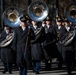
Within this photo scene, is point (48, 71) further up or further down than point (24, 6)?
further down

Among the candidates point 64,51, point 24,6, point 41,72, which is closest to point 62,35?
point 64,51

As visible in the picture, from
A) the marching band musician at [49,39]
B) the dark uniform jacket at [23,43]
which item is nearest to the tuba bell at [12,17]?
the marching band musician at [49,39]

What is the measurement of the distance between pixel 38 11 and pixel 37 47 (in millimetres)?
1764

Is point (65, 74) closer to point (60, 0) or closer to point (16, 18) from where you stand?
point (16, 18)

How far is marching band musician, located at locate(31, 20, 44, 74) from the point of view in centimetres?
1378

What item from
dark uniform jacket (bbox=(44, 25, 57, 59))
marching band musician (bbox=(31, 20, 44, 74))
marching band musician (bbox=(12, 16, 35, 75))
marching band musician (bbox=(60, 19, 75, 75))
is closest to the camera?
marching band musician (bbox=(12, 16, 35, 75))

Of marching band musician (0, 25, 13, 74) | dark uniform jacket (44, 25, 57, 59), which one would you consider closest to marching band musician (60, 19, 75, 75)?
dark uniform jacket (44, 25, 57, 59)

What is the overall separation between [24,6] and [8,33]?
5619mm

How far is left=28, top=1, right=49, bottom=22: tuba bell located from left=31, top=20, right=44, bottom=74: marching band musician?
876 mm

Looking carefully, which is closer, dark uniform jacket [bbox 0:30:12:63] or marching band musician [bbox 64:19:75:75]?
marching band musician [bbox 64:19:75:75]

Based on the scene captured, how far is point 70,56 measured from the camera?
13.5 m

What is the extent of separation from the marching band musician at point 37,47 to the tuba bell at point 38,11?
0.88 m

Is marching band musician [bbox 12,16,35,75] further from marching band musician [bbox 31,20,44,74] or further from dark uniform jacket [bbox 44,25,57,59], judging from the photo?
Result: dark uniform jacket [bbox 44,25,57,59]

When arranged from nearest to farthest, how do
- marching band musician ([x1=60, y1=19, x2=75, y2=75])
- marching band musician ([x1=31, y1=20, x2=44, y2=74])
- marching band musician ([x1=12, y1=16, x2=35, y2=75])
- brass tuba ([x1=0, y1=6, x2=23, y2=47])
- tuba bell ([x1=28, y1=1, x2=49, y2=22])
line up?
marching band musician ([x1=12, y1=16, x2=35, y2=75]) → marching band musician ([x1=60, y1=19, x2=75, y2=75]) → marching band musician ([x1=31, y1=20, x2=44, y2=74]) → brass tuba ([x1=0, y1=6, x2=23, y2=47]) → tuba bell ([x1=28, y1=1, x2=49, y2=22])
